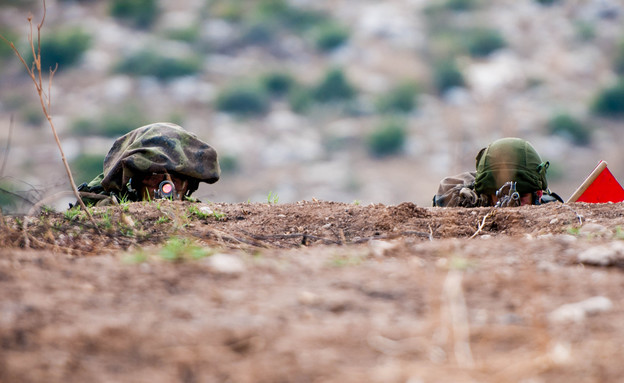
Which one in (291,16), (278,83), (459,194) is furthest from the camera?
(291,16)

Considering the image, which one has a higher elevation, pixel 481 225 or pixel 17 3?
pixel 17 3

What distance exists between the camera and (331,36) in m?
31.2

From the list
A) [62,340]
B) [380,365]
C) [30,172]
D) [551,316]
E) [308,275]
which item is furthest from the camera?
[30,172]

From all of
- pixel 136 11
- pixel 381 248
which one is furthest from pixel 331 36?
pixel 381 248

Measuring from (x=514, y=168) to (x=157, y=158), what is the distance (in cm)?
238

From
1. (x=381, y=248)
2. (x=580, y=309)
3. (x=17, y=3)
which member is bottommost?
(x=580, y=309)

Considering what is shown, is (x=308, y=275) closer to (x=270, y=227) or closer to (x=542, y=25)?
(x=270, y=227)

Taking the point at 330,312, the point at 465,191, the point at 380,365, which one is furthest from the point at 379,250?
the point at 465,191

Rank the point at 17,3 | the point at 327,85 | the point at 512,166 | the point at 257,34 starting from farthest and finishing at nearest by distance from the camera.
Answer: the point at 257,34, the point at 17,3, the point at 327,85, the point at 512,166

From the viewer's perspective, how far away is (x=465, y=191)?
17.7ft

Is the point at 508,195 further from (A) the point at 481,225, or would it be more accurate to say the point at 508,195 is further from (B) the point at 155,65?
(B) the point at 155,65

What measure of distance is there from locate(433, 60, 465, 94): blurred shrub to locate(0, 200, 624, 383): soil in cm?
2577

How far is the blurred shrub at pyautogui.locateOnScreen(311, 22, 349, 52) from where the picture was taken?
3106cm

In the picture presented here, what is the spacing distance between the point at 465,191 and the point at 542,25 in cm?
2754
